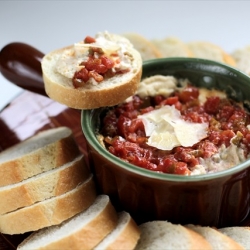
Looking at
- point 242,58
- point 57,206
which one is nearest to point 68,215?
point 57,206

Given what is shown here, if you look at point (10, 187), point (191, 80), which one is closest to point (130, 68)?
point (191, 80)

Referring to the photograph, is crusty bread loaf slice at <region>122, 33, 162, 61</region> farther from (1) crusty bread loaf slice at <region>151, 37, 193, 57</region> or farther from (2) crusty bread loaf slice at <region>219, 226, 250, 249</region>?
(2) crusty bread loaf slice at <region>219, 226, 250, 249</region>

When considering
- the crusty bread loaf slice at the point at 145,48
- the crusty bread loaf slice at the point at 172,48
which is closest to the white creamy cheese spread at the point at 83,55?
the crusty bread loaf slice at the point at 145,48

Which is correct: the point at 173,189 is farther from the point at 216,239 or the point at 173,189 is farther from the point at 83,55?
the point at 83,55

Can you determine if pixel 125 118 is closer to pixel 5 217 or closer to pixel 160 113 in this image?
pixel 160 113

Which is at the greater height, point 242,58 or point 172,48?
point 172,48

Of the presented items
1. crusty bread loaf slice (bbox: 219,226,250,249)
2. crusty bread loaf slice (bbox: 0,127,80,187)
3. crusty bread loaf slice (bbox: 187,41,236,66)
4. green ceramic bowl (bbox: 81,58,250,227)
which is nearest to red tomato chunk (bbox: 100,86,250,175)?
green ceramic bowl (bbox: 81,58,250,227)
